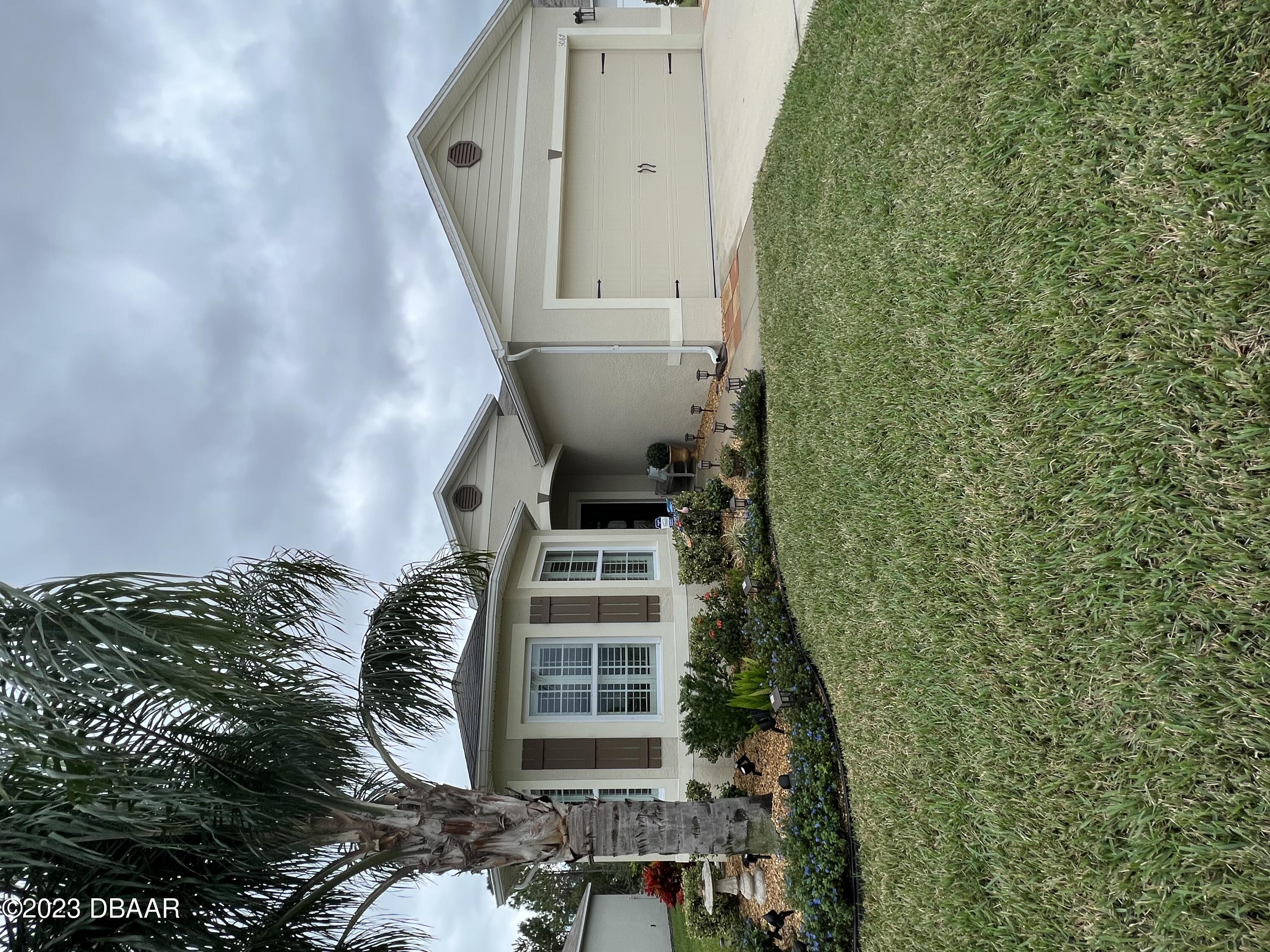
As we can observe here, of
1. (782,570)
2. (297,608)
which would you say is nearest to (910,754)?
(782,570)

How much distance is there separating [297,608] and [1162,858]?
5.56 metres

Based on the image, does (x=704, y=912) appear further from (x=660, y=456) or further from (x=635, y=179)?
(x=635, y=179)

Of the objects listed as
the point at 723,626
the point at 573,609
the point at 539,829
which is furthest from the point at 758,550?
the point at 539,829

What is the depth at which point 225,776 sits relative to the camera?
13.1 ft

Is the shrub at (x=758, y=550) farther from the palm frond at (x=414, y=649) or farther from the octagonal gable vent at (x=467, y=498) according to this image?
the octagonal gable vent at (x=467, y=498)

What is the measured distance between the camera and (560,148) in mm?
12461

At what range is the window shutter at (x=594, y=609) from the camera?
33.2 ft

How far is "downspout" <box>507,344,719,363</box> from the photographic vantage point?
11531 millimetres

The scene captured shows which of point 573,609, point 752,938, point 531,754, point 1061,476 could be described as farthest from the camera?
point 573,609

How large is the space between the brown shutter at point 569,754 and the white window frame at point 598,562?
223cm

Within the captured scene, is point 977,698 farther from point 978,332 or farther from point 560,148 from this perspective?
point 560,148

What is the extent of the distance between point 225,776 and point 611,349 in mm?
8751

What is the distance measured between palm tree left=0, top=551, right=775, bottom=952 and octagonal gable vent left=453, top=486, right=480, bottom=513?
776 cm

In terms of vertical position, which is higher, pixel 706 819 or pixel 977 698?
pixel 977 698
